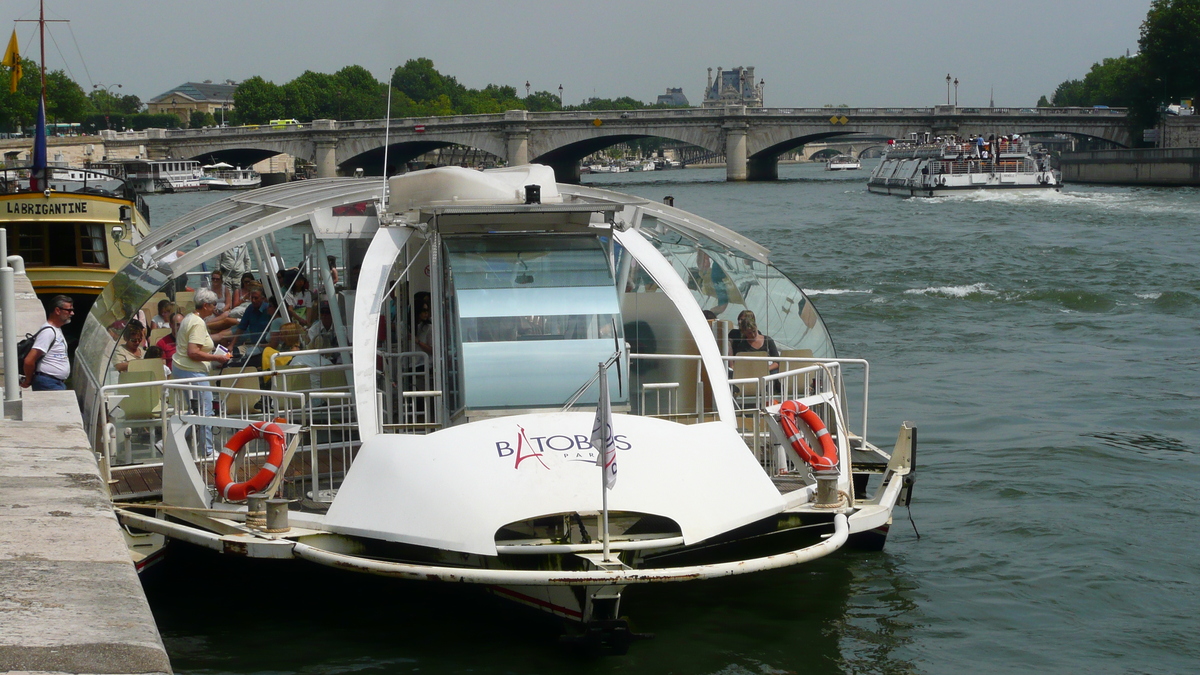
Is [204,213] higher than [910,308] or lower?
higher

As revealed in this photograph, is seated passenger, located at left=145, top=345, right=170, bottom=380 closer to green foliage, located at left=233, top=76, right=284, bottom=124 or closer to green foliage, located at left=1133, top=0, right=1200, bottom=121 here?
green foliage, located at left=1133, top=0, right=1200, bottom=121

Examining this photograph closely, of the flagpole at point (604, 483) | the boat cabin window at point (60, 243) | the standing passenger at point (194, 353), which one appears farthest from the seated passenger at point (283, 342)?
the boat cabin window at point (60, 243)

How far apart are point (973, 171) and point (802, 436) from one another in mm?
64001

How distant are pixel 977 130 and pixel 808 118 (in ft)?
34.8

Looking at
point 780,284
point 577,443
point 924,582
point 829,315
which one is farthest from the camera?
point 829,315

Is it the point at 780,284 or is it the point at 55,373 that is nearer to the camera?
the point at 55,373

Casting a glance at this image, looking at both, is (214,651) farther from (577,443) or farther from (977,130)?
(977,130)

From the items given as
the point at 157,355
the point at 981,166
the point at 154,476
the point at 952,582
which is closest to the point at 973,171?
the point at 981,166

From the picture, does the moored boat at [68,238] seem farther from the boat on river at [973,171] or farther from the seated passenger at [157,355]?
the boat on river at [973,171]

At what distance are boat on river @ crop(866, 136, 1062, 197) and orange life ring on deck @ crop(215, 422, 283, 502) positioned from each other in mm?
61803

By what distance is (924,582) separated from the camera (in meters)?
10.7

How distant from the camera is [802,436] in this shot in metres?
9.72

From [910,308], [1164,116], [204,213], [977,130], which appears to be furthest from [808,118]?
[204,213]

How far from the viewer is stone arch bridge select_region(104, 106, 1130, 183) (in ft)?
283
